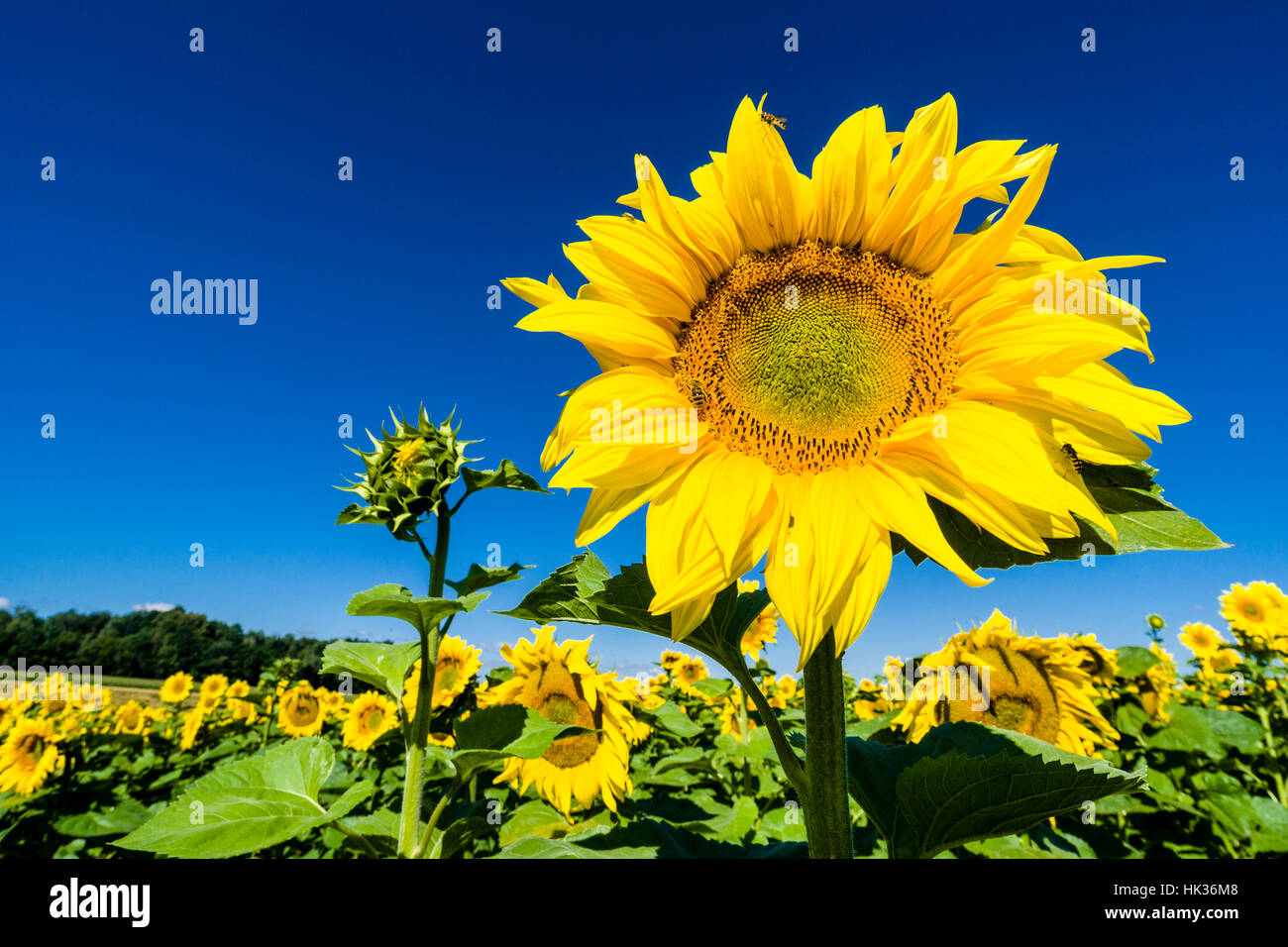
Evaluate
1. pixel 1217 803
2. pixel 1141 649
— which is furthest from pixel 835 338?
pixel 1217 803

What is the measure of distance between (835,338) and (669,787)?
6276mm

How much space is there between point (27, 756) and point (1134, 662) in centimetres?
1108

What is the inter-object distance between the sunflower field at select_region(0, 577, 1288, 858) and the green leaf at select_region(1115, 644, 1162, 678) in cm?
1

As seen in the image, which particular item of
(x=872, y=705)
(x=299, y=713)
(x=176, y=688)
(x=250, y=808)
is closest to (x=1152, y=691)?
(x=872, y=705)

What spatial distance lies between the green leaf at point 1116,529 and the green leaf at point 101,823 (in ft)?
27.0

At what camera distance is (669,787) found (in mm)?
6664

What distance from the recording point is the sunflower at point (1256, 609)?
7.13m

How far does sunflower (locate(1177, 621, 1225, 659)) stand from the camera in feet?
29.1

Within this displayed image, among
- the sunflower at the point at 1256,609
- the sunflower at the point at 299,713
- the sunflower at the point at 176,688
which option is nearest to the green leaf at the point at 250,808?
the sunflower at the point at 299,713

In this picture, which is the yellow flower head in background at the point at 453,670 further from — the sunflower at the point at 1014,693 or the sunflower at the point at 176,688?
the sunflower at the point at 176,688

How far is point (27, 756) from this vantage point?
7.36 metres

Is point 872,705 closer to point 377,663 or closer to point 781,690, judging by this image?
point 781,690

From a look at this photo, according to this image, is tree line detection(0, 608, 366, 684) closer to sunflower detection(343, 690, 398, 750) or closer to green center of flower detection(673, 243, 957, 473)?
sunflower detection(343, 690, 398, 750)

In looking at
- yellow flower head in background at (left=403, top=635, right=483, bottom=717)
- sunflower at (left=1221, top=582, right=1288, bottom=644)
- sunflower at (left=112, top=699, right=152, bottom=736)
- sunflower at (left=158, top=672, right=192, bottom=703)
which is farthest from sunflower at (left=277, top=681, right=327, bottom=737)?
sunflower at (left=1221, top=582, right=1288, bottom=644)
